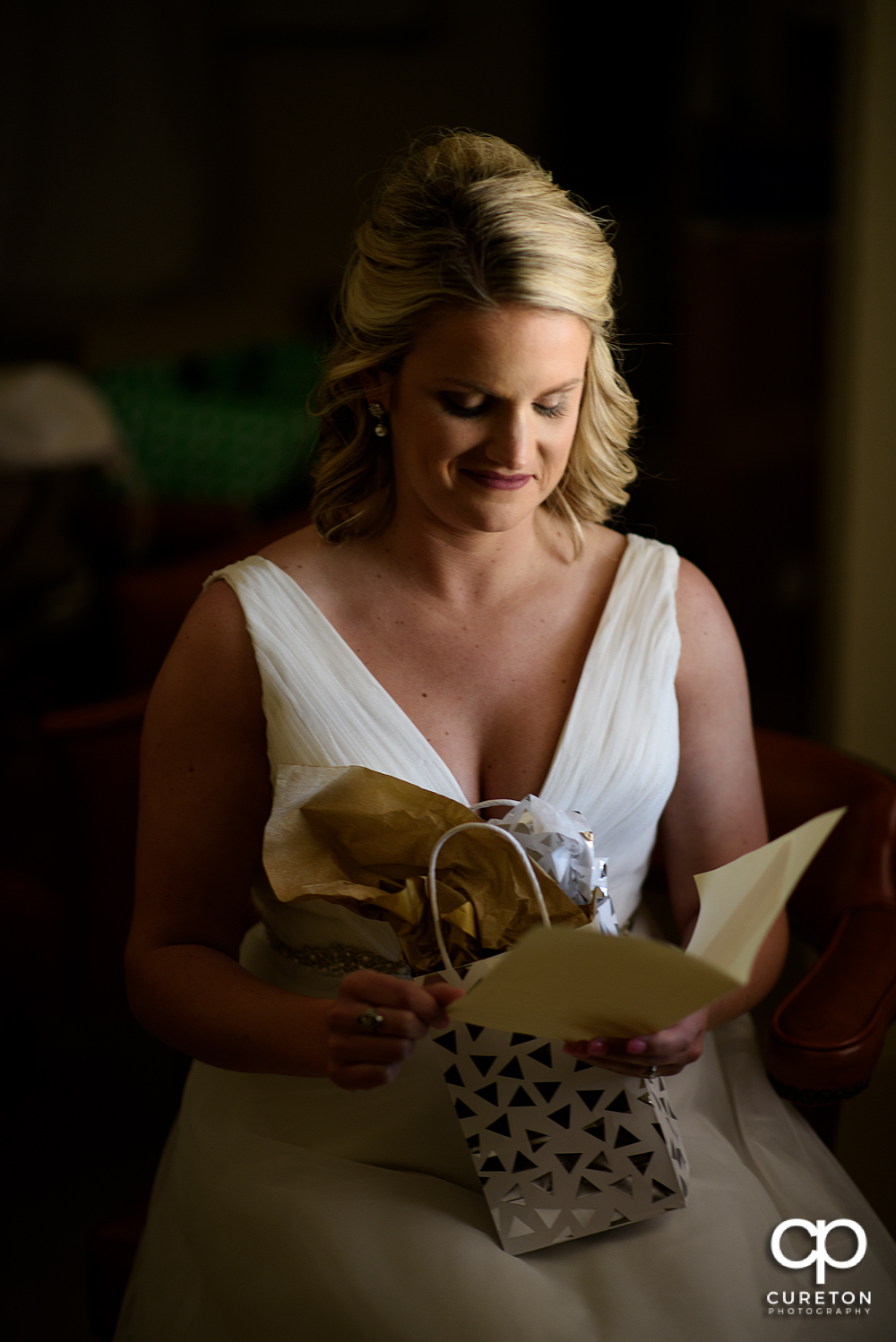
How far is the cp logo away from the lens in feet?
3.40

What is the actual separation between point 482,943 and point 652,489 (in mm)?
4642

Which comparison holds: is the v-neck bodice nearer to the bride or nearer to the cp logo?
the bride

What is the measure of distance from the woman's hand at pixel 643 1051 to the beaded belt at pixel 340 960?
0.29 meters

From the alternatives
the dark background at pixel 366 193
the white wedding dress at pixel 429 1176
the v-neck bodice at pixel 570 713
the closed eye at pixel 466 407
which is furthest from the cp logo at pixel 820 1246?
the dark background at pixel 366 193

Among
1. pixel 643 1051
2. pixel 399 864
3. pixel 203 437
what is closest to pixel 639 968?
pixel 643 1051

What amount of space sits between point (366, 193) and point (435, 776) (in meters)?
5.55

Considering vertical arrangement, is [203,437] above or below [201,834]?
below

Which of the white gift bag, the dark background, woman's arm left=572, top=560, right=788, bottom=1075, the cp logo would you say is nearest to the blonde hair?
woman's arm left=572, top=560, right=788, bottom=1075

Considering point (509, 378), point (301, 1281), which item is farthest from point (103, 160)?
point (301, 1281)

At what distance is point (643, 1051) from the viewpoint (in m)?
0.94

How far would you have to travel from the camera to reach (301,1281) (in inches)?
40.5

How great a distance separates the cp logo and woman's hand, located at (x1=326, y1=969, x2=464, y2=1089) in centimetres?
41

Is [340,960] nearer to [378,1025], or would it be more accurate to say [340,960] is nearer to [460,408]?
→ [378,1025]

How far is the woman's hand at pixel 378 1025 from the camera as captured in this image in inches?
35.6
